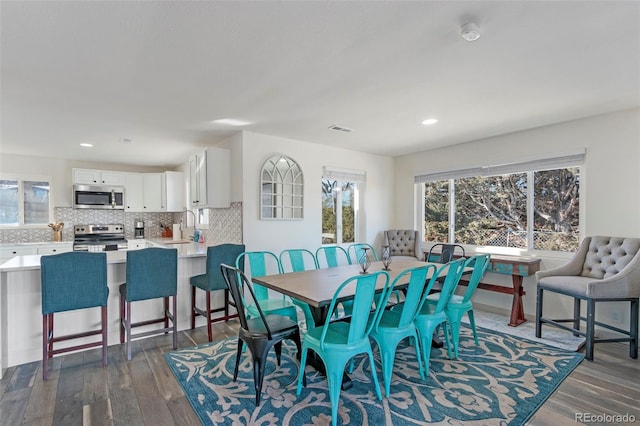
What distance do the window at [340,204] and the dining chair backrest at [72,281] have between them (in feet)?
10.3

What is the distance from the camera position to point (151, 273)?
300 centimetres

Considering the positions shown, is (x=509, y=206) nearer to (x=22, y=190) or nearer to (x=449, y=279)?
(x=449, y=279)

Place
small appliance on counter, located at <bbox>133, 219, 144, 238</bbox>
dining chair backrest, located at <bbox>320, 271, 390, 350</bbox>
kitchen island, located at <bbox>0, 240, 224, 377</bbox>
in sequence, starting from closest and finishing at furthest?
dining chair backrest, located at <bbox>320, 271, 390, 350</bbox>, kitchen island, located at <bbox>0, 240, 224, 377</bbox>, small appliance on counter, located at <bbox>133, 219, 144, 238</bbox>

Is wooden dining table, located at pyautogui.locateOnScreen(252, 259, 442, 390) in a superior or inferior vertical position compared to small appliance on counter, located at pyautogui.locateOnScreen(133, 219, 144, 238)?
inferior

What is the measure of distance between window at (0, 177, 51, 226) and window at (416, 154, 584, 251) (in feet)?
22.0

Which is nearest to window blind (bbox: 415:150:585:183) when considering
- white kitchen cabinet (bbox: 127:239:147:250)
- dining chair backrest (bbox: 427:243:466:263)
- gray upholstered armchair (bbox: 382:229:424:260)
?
gray upholstered armchair (bbox: 382:229:424:260)

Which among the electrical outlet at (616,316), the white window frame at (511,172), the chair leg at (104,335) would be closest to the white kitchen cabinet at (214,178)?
the chair leg at (104,335)

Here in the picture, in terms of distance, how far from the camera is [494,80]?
8.59 ft

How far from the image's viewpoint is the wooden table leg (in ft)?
12.5

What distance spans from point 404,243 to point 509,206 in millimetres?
1641

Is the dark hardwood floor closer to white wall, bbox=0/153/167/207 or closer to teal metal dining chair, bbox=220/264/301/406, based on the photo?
teal metal dining chair, bbox=220/264/301/406

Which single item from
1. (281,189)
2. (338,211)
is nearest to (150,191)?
(281,189)

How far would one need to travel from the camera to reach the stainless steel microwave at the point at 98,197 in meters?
5.84

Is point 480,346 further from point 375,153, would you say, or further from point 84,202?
point 84,202
